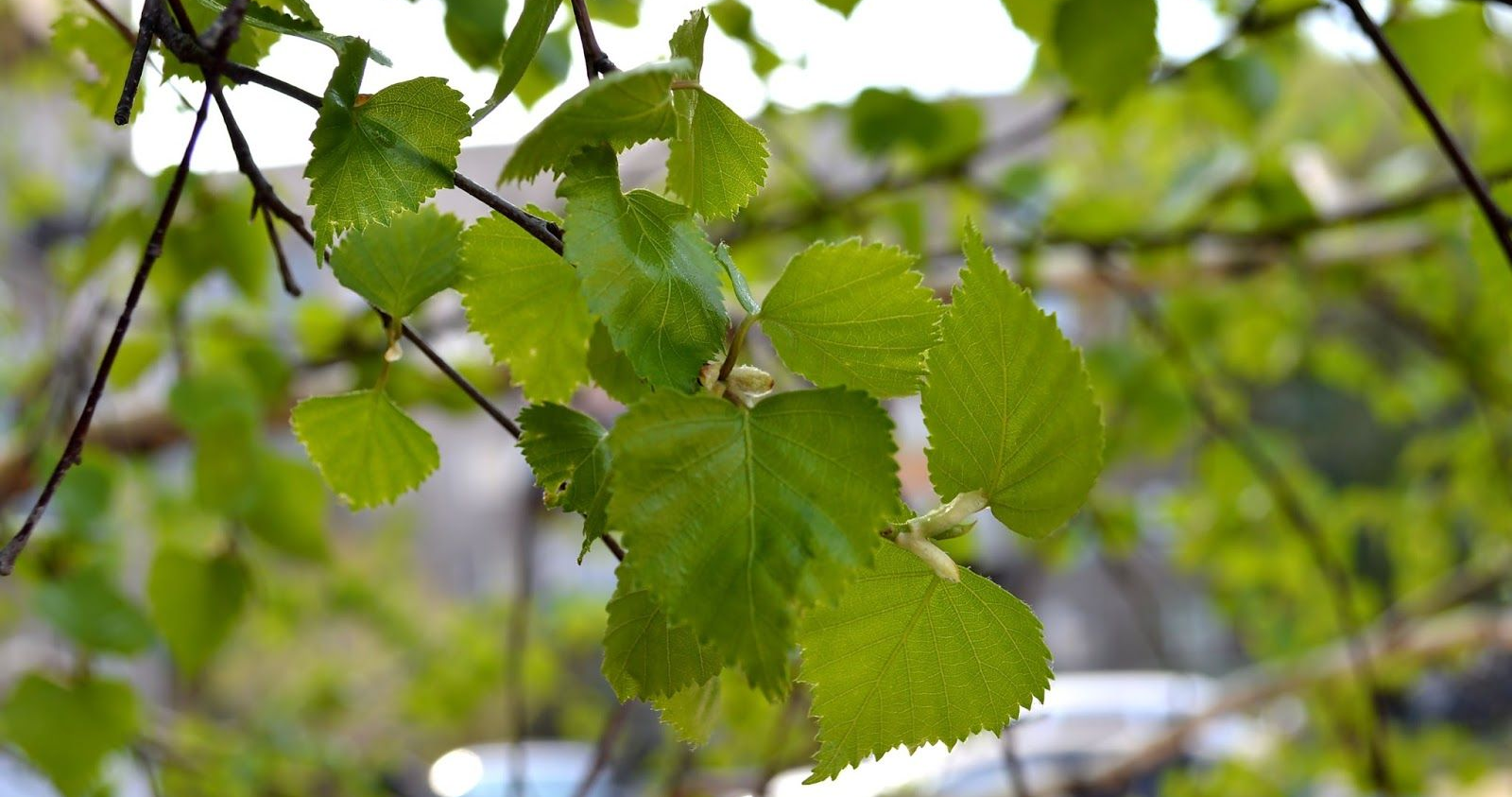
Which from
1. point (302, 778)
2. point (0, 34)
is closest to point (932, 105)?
point (302, 778)

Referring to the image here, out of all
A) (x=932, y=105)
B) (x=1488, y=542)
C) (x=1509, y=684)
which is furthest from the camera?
A: (x=1509, y=684)

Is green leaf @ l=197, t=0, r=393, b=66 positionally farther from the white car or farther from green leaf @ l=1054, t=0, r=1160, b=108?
the white car

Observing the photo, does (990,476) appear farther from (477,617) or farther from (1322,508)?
(477,617)

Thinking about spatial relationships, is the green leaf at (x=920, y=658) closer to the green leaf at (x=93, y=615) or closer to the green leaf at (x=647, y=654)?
the green leaf at (x=647, y=654)

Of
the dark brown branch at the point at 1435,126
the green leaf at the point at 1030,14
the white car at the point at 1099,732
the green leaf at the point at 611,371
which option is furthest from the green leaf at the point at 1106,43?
the white car at the point at 1099,732

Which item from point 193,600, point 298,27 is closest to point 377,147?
point 298,27

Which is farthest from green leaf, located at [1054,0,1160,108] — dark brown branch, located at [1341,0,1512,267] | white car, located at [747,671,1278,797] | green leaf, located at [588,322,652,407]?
white car, located at [747,671,1278,797]

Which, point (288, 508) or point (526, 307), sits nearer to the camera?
point (526, 307)

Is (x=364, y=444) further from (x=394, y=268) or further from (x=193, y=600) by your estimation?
(x=193, y=600)
